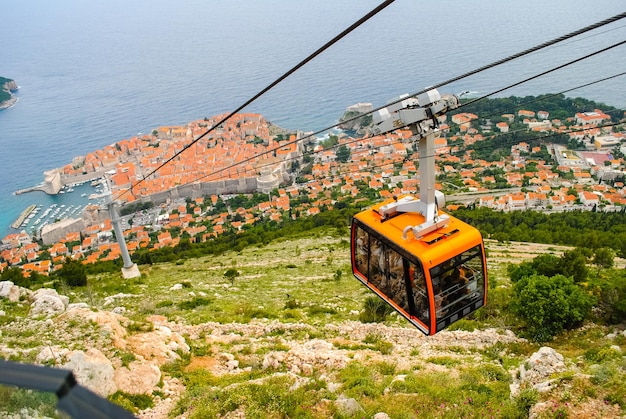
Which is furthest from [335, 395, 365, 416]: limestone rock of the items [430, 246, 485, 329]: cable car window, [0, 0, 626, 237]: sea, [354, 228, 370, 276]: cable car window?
[0, 0, 626, 237]: sea

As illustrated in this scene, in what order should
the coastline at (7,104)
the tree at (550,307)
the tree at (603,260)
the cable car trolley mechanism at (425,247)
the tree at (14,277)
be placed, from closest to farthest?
the cable car trolley mechanism at (425,247), the tree at (550,307), the tree at (603,260), the tree at (14,277), the coastline at (7,104)

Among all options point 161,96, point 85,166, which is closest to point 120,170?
point 85,166

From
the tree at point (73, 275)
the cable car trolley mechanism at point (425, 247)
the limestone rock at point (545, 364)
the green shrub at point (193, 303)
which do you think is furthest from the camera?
the tree at point (73, 275)

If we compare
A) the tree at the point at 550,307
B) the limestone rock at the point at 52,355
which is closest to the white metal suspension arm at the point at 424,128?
the tree at the point at 550,307

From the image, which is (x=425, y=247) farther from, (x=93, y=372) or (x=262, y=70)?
(x=262, y=70)

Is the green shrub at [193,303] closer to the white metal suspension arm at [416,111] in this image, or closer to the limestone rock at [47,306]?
the limestone rock at [47,306]

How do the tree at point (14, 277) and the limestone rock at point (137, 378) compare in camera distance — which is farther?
the tree at point (14, 277)

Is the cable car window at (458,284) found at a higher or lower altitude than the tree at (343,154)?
higher
